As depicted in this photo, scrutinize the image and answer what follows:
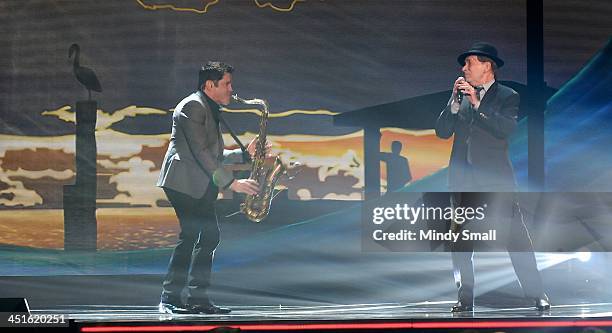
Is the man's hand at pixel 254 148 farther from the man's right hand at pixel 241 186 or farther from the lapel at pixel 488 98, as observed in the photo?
the lapel at pixel 488 98

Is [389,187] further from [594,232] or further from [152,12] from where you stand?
[152,12]

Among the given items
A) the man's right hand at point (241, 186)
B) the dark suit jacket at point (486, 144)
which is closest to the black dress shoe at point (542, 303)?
the dark suit jacket at point (486, 144)

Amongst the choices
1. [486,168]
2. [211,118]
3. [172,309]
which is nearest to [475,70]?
[486,168]

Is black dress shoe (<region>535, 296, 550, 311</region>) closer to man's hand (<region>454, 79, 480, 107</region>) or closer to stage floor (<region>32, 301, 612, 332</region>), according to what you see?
stage floor (<region>32, 301, 612, 332</region>)

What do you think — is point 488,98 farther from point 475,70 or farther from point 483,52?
point 483,52

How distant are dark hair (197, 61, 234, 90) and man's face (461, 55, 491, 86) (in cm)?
183

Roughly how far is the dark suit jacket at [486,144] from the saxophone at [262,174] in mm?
1368

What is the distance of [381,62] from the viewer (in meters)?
8.09

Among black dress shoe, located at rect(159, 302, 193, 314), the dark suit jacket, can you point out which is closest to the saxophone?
black dress shoe, located at rect(159, 302, 193, 314)

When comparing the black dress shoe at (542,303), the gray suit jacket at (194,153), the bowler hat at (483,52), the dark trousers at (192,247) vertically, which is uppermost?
the bowler hat at (483,52)

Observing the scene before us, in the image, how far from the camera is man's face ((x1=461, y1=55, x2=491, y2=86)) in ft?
26.5

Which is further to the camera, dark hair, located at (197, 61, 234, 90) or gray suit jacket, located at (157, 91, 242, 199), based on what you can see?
dark hair, located at (197, 61, 234, 90)

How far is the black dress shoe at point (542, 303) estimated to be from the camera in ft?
26.2

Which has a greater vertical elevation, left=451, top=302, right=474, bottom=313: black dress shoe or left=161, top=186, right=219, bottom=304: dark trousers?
left=161, top=186, right=219, bottom=304: dark trousers
